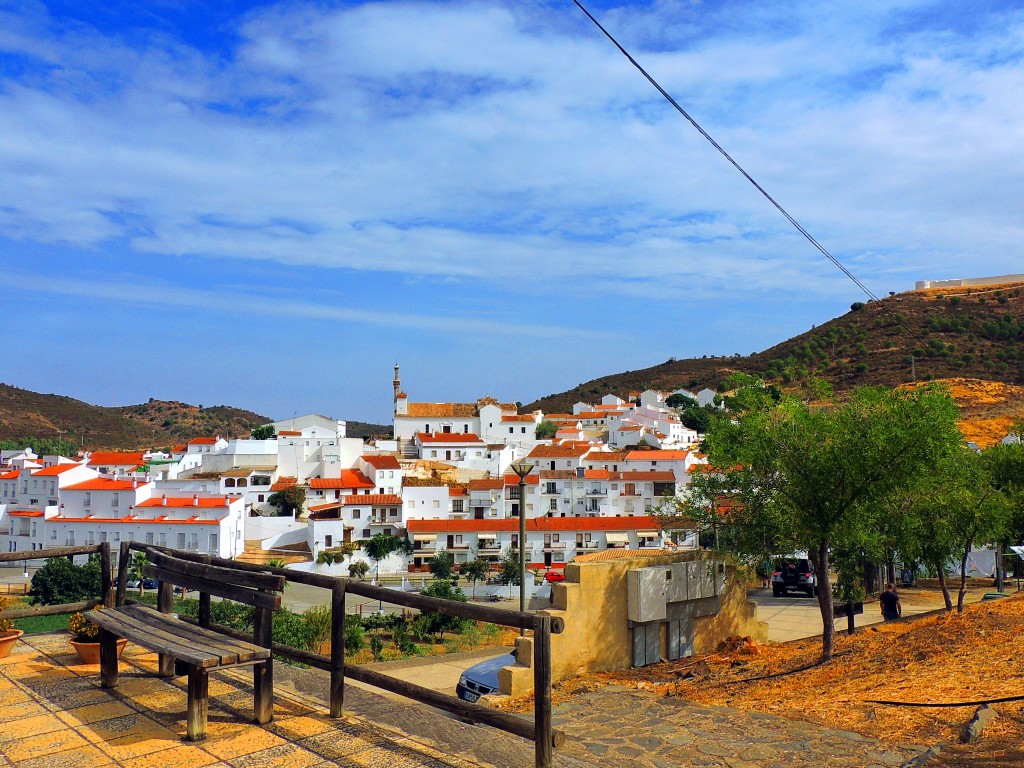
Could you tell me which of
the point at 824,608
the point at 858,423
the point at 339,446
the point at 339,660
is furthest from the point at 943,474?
the point at 339,446

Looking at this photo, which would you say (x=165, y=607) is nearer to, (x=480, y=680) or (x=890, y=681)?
(x=480, y=680)

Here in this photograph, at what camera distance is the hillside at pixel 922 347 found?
75.4 metres

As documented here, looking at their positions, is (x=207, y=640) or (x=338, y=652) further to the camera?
(x=338, y=652)

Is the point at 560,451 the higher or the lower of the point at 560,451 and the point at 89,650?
the higher

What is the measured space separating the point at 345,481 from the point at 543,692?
66.2 metres

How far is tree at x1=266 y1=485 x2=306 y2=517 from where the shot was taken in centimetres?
6381

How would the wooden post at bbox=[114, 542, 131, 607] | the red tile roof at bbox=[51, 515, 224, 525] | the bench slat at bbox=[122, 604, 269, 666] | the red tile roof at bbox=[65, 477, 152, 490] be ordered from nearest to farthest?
the bench slat at bbox=[122, 604, 269, 666], the wooden post at bbox=[114, 542, 131, 607], the red tile roof at bbox=[51, 515, 224, 525], the red tile roof at bbox=[65, 477, 152, 490]

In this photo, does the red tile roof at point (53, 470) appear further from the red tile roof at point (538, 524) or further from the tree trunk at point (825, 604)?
the tree trunk at point (825, 604)

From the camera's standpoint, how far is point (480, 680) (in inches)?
365

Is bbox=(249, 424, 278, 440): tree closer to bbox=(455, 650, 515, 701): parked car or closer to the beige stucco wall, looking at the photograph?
bbox=(455, 650, 515, 701): parked car

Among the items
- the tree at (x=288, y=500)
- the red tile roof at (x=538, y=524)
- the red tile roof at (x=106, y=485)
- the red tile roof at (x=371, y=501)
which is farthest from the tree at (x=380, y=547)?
the red tile roof at (x=106, y=485)

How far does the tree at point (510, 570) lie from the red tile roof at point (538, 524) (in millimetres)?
2057

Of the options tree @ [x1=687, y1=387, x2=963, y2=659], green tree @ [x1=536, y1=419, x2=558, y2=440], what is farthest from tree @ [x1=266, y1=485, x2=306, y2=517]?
tree @ [x1=687, y1=387, x2=963, y2=659]

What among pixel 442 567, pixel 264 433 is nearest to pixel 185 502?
pixel 442 567
